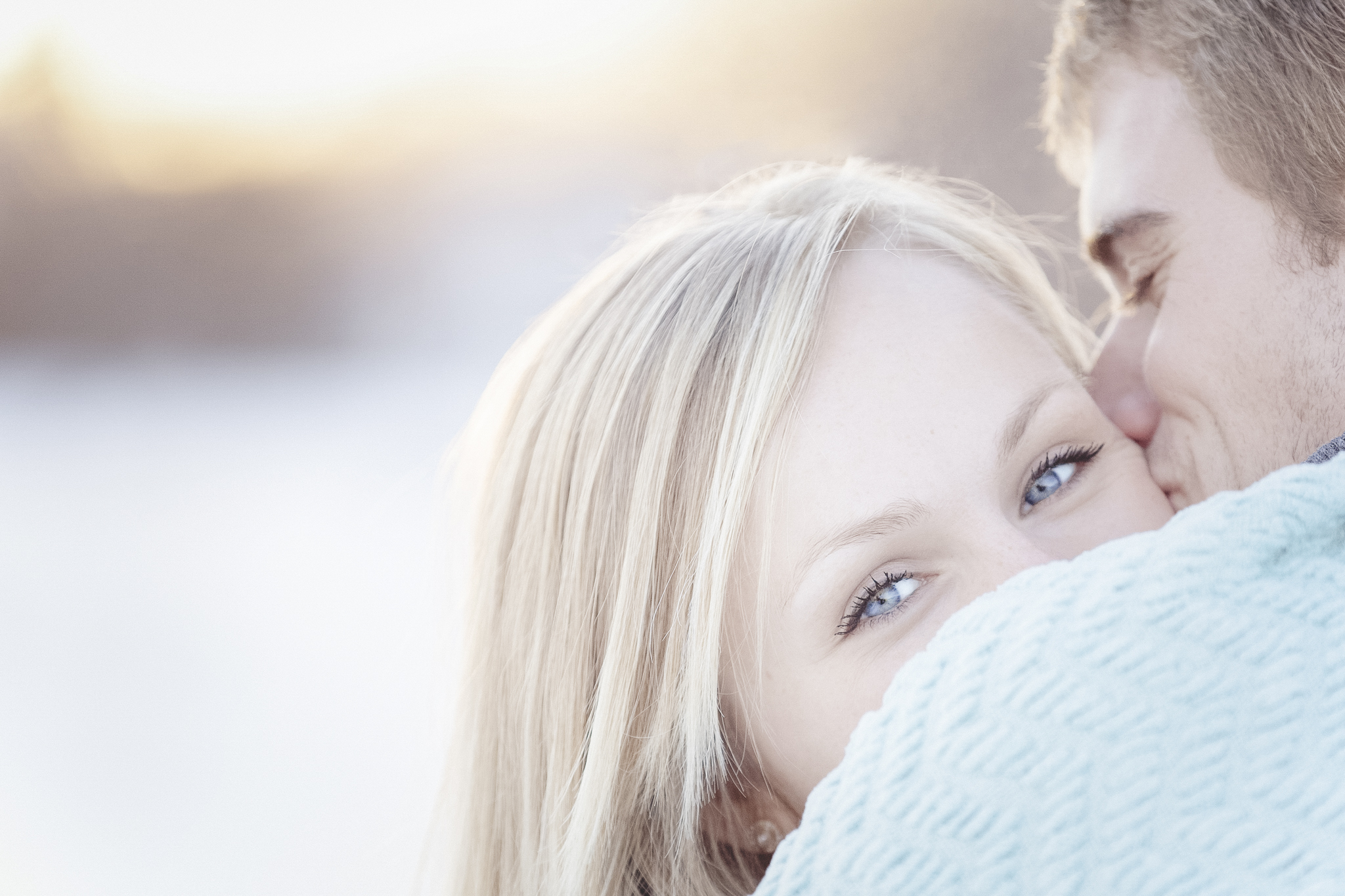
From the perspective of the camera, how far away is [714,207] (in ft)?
3.96

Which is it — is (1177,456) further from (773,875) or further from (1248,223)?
(773,875)

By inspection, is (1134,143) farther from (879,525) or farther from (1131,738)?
(1131,738)

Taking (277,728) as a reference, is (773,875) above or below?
below

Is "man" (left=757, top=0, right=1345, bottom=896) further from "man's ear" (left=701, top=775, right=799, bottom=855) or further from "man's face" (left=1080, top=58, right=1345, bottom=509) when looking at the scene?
"man's ear" (left=701, top=775, right=799, bottom=855)

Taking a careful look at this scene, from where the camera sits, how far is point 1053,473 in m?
0.95

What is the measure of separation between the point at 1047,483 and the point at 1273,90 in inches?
20.6

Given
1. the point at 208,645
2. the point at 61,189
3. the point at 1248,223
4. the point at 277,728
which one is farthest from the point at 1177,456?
the point at 61,189

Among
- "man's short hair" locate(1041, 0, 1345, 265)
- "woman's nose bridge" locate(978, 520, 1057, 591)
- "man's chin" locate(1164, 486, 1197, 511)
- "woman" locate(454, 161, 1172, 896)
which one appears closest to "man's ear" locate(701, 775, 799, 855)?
"woman" locate(454, 161, 1172, 896)

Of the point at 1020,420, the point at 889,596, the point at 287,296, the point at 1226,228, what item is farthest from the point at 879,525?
the point at 287,296

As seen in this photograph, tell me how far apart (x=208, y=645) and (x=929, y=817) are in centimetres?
248

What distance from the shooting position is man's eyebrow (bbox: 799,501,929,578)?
2.68 ft

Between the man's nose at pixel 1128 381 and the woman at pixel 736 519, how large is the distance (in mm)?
91

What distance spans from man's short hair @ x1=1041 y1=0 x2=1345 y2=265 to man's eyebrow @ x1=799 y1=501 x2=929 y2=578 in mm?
590

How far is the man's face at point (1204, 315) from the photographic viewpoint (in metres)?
0.99
